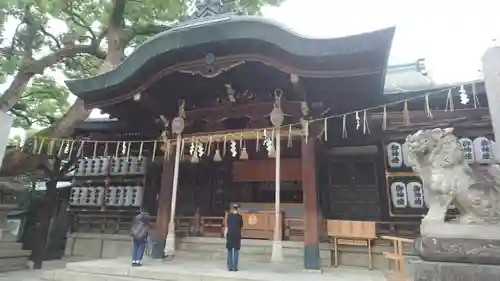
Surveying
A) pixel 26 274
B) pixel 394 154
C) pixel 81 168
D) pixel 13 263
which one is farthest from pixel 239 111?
pixel 13 263

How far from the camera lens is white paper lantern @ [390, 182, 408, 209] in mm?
9344

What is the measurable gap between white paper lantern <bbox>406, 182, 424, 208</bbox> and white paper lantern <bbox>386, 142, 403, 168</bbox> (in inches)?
25.3

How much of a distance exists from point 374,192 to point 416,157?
5054 millimetres

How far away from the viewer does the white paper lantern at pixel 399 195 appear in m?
9.34

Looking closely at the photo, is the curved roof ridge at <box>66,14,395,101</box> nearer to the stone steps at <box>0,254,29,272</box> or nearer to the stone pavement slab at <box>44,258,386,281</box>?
the stone pavement slab at <box>44,258,386,281</box>

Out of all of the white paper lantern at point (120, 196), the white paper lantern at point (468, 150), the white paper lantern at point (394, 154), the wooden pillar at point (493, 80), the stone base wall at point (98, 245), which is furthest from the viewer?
the white paper lantern at point (120, 196)

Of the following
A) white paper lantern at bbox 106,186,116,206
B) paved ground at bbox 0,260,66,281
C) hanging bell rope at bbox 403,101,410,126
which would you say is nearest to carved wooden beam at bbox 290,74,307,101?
hanging bell rope at bbox 403,101,410,126

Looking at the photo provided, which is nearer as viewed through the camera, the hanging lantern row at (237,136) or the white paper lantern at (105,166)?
the hanging lantern row at (237,136)

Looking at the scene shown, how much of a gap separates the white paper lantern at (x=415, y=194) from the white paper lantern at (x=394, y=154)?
643mm

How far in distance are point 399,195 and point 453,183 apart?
4.84 metres

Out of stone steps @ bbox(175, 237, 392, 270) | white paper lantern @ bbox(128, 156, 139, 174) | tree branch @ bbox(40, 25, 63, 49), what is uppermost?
tree branch @ bbox(40, 25, 63, 49)

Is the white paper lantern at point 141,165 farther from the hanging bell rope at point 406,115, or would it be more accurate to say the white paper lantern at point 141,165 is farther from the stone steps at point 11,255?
the hanging bell rope at point 406,115

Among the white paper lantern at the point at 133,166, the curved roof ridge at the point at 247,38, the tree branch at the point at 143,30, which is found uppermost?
the tree branch at the point at 143,30

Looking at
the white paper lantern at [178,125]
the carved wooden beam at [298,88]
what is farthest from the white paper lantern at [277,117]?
the white paper lantern at [178,125]
